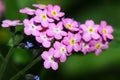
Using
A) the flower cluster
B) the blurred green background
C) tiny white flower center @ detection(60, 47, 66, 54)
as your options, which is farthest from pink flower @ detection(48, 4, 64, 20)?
the blurred green background

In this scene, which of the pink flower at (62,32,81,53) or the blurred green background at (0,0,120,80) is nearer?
the pink flower at (62,32,81,53)

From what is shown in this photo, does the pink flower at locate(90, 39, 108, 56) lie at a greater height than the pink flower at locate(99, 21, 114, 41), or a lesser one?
lesser

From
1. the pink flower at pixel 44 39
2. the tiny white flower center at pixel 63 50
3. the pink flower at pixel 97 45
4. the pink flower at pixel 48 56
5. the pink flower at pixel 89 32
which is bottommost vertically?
the pink flower at pixel 48 56

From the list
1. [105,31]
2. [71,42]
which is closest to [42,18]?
[71,42]

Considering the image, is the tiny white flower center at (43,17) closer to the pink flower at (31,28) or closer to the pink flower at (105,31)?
the pink flower at (31,28)

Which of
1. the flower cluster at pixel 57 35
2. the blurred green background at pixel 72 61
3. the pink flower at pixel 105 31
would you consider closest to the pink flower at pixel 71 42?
the flower cluster at pixel 57 35

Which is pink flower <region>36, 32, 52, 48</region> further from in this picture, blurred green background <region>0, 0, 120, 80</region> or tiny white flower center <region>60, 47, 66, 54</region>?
blurred green background <region>0, 0, 120, 80</region>

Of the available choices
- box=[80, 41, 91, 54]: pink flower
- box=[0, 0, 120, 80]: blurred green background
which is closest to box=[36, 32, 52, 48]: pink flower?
box=[80, 41, 91, 54]: pink flower

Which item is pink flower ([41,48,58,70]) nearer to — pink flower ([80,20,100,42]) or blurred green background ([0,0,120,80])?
pink flower ([80,20,100,42])

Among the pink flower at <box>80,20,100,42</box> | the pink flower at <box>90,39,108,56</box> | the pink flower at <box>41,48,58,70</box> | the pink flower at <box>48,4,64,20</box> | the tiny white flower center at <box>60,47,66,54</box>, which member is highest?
the pink flower at <box>48,4,64,20</box>

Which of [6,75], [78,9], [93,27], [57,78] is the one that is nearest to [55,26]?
[93,27]

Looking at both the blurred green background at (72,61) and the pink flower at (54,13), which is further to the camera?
the blurred green background at (72,61)
